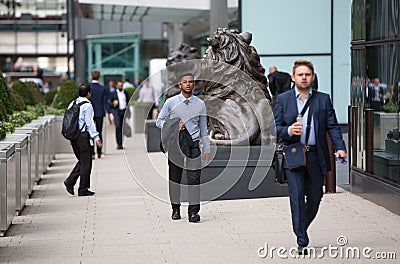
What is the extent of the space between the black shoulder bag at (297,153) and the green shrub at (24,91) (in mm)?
16132

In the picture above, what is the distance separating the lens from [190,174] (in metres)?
11.8

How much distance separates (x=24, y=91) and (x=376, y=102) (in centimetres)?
1332

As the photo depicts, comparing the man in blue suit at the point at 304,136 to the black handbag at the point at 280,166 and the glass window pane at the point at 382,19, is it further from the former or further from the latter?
the glass window pane at the point at 382,19

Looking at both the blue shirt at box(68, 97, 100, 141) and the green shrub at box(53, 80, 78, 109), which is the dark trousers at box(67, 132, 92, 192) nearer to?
the blue shirt at box(68, 97, 100, 141)

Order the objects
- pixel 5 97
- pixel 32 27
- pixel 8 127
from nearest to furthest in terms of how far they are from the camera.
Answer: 1. pixel 8 127
2. pixel 5 97
3. pixel 32 27

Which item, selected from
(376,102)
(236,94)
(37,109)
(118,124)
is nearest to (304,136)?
(376,102)

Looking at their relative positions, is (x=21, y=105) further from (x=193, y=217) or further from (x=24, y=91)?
(x=193, y=217)

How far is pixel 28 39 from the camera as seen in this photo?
70062 millimetres

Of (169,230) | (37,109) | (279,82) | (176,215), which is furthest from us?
(37,109)

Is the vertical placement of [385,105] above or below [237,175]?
above

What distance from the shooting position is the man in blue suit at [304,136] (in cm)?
909

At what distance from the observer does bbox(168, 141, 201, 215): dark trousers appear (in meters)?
11.7

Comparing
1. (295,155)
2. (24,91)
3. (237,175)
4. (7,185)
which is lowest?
(237,175)

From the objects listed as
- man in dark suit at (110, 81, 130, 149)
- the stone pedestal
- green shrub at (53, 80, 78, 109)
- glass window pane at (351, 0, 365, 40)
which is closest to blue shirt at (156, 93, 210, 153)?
the stone pedestal
